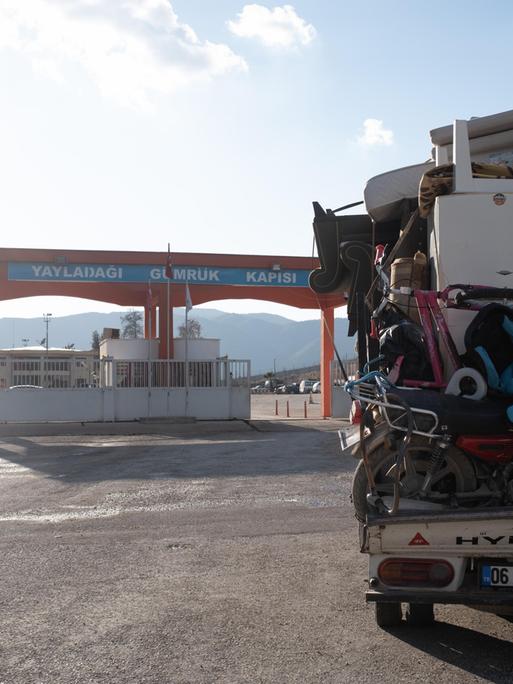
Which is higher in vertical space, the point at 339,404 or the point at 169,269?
the point at 169,269

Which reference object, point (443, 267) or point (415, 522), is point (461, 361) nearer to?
point (443, 267)

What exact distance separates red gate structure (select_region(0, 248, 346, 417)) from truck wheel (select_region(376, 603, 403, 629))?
20.3 m

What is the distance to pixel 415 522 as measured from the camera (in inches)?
176

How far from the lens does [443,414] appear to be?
14.7ft

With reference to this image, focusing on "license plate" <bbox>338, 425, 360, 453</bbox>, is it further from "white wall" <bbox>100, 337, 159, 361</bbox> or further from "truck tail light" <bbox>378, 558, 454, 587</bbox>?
"white wall" <bbox>100, 337, 159, 361</bbox>

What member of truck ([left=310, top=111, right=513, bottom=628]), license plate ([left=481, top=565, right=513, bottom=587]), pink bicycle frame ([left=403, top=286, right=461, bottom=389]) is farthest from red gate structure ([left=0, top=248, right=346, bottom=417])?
license plate ([left=481, top=565, right=513, bottom=587])

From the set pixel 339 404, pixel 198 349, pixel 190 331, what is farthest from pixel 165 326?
pixel 190 331

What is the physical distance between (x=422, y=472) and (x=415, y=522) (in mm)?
435

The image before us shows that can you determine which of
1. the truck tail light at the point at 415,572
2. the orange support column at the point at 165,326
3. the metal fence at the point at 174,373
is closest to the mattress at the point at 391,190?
the truck tail light at the point at 415,572

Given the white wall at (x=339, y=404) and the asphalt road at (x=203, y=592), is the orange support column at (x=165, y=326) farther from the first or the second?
the asphalt road at (x=203, y=592)

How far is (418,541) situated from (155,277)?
22707 millimetres

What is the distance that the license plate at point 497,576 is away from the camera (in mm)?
4379

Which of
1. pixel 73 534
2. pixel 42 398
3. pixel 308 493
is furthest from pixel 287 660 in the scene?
pixel 42 398

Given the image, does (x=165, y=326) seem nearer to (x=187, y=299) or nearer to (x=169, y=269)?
(x=187, y=299)
